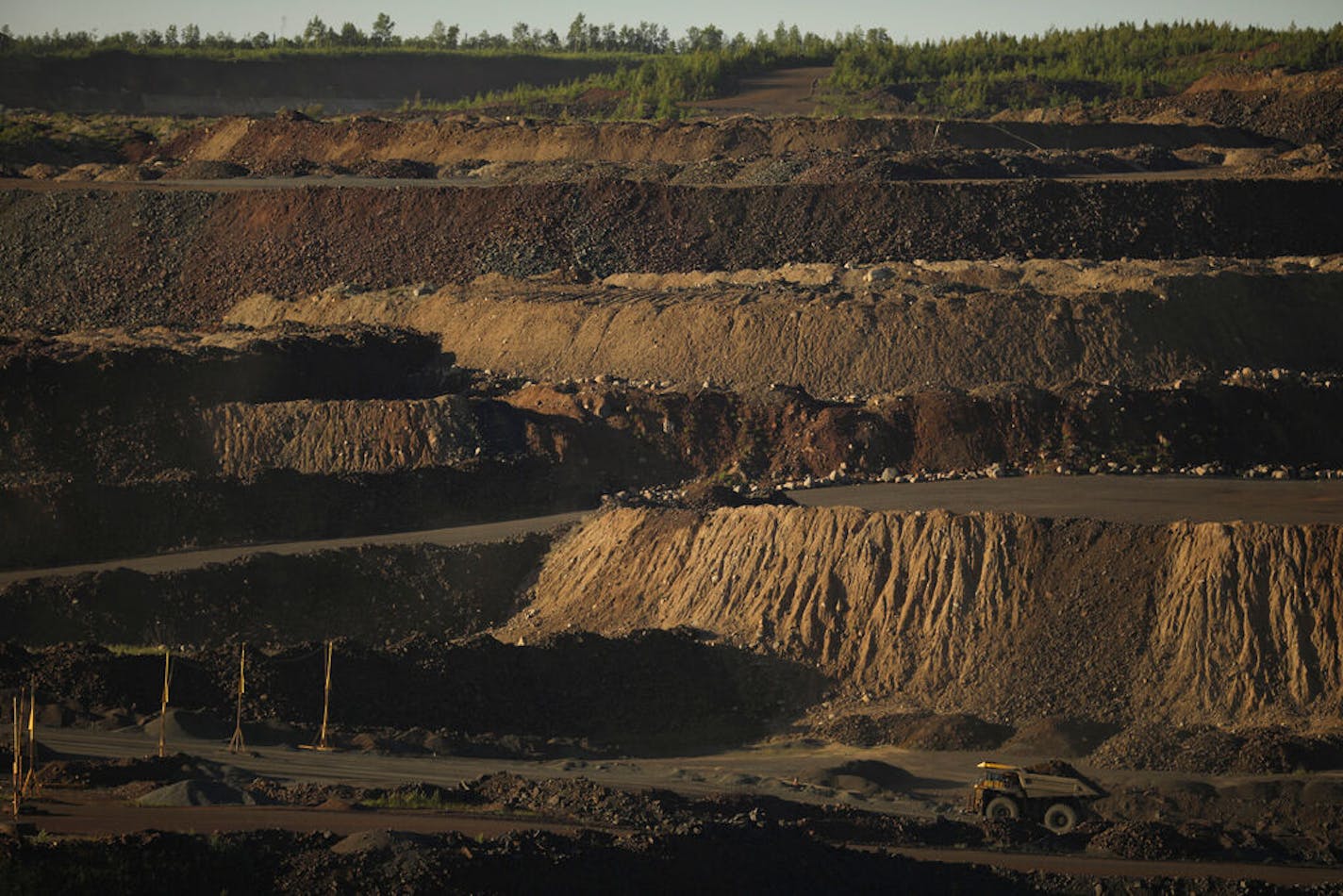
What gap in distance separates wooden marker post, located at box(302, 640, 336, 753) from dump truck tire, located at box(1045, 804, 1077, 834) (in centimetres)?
780

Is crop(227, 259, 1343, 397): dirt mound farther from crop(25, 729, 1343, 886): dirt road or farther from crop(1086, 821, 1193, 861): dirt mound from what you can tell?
crop(1086, 821, 1193, 861): dirt mound

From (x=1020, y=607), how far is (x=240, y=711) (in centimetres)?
949

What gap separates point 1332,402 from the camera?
36719 mm

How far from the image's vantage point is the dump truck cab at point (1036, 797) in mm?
19594

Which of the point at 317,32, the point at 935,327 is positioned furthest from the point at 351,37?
the point at 935,327

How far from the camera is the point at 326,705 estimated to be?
22797 millimetres

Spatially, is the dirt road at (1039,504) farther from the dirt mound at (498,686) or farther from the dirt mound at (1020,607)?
the dirt mound at (498,686)

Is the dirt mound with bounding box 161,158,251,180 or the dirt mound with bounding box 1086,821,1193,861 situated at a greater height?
the dirt mound with bounding box 161,158,251,180

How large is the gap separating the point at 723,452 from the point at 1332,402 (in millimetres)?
11303

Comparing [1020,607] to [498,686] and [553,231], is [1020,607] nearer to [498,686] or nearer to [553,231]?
[498,686]

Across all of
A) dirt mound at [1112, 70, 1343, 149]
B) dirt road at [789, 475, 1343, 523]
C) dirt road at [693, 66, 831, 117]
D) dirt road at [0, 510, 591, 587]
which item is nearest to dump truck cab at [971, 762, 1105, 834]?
dirt road at [789, 475, 1343, 523]

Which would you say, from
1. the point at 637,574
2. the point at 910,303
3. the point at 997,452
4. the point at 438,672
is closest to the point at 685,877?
the point at 438,672

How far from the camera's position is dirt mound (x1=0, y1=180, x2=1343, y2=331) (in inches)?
1934

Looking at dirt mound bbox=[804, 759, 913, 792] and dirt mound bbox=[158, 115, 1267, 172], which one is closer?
dirt mound bbox=[804, 759, 913, 792]
